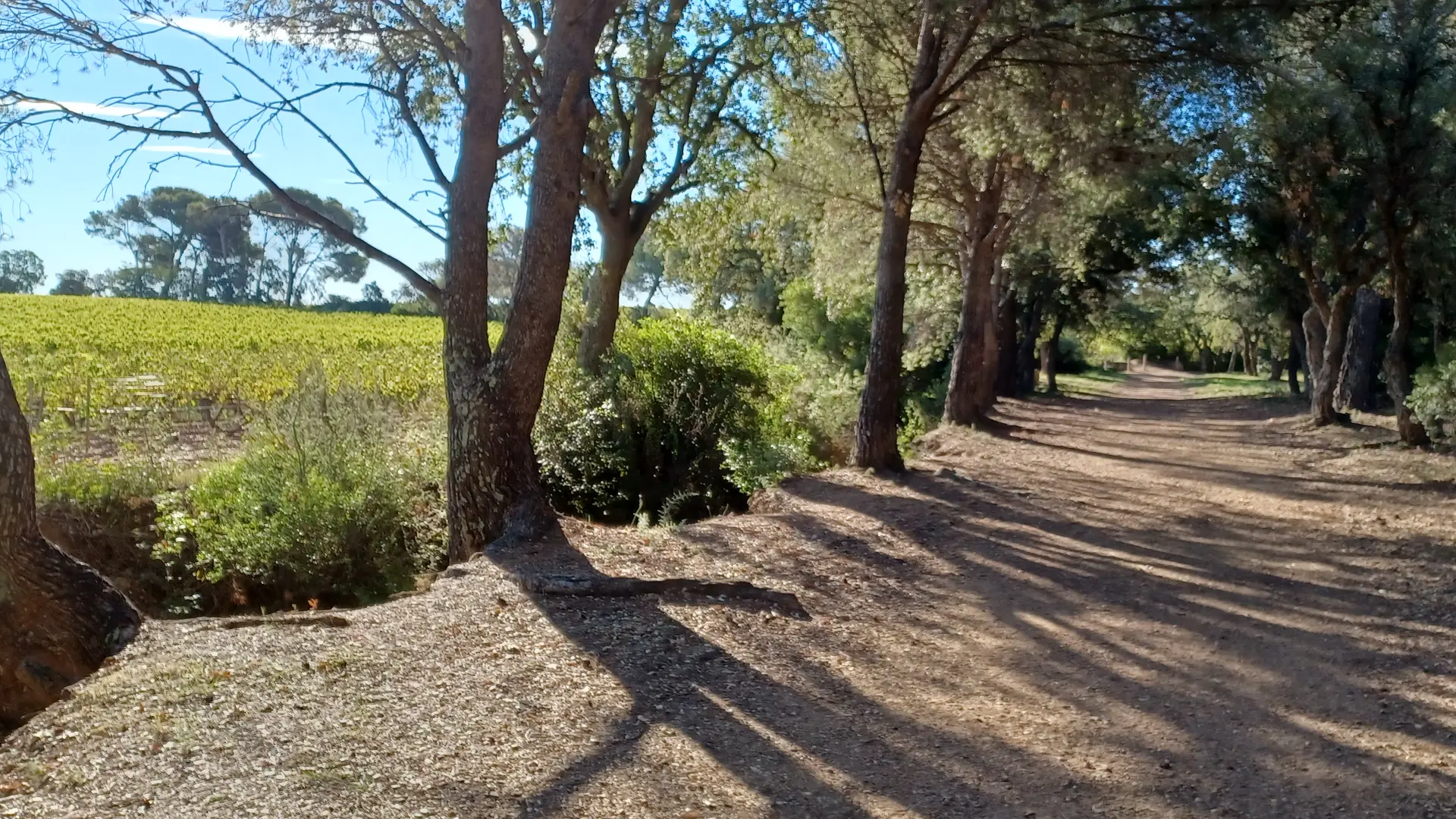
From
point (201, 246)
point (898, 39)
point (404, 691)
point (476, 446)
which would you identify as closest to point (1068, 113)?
point (898, 39)

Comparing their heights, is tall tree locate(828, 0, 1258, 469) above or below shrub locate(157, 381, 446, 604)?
above

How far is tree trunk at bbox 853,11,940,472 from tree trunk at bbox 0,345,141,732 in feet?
28.9

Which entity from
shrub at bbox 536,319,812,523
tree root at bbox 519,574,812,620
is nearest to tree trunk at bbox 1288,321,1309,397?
shrub at bbox 536,319,812,523

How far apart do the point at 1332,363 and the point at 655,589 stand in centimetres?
1833

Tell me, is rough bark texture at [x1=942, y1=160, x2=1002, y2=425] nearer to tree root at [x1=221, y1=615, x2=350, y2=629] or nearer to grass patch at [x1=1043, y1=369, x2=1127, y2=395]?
tree root at [x1=221, y1=615, x2=350, y2=629]

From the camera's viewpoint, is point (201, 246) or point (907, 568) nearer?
point (907, 568)

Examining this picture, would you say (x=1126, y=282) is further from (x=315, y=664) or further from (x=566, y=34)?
(x=315, y=664)

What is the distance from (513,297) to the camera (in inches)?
320

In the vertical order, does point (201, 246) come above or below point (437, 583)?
above

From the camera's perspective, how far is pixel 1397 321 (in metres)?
15.8

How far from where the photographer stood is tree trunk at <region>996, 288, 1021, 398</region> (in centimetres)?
3168

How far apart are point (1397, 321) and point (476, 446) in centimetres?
1424

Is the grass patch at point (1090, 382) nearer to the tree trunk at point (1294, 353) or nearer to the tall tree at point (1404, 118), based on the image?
the tree trunk at point (1294, 353)

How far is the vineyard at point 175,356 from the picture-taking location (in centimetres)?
1612
